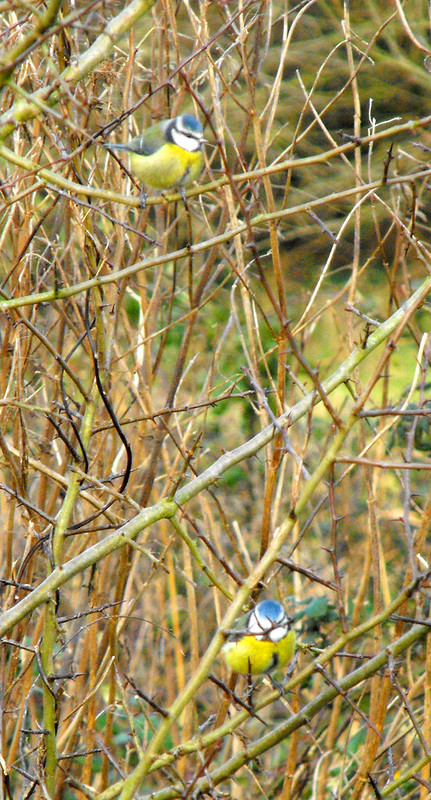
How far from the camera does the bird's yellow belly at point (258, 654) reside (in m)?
1.96

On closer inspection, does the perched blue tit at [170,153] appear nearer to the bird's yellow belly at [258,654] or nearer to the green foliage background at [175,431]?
the green foliage background at [175,431]

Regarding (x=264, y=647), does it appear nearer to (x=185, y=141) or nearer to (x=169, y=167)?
(x=169, y=167)

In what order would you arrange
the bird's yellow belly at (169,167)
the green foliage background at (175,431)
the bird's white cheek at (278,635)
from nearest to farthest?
1. the green foliage background at (175,431)
2. the bird's white cheek at (278,635)
3. the bird's yellow belly at (169,167)

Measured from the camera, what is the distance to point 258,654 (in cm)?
196

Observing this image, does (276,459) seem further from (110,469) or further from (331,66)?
(331,66)

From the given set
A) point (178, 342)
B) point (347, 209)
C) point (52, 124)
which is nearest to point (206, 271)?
point (52, 124)

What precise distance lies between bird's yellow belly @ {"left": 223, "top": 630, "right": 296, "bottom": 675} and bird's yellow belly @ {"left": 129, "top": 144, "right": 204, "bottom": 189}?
1381mm

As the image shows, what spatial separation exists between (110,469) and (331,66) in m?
4.16

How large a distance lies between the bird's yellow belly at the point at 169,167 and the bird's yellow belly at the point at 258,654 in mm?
1381

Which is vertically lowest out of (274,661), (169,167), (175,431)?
(274,661)

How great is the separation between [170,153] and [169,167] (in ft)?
0.16

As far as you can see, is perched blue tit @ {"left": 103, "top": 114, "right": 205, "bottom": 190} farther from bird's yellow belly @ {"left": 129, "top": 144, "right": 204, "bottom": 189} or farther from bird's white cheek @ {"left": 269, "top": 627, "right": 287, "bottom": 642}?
bird's white cheek @ {"left": 269, "top": 627, "right": 287, "bottom": 642}

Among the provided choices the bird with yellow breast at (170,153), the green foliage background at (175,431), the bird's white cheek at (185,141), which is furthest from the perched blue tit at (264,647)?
the bird's white cheek at (185,141)

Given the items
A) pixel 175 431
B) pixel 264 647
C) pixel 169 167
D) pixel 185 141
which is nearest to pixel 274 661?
pixel 264 647
